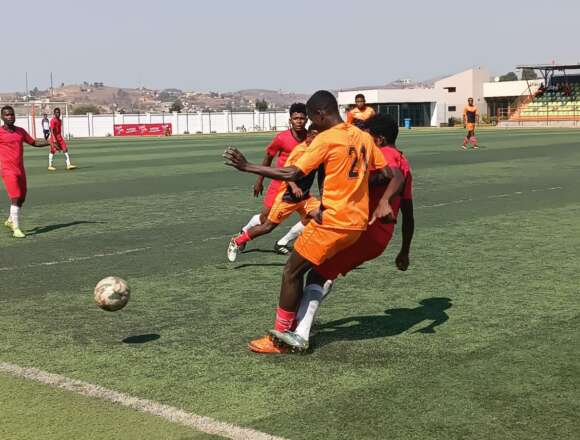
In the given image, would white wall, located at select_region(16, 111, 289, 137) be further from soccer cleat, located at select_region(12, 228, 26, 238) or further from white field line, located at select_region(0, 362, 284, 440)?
white field line, located at select_region(0, 362, 284, 440)

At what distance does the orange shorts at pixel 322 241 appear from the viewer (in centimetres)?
579

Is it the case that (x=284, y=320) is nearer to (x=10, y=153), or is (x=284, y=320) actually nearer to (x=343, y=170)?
(x=343, y=170)

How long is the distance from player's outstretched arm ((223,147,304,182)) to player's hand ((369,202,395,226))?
0.66 meters

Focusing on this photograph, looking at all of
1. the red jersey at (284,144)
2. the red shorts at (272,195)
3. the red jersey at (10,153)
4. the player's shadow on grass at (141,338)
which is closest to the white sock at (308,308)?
the player's shadow on grass at (141,338)

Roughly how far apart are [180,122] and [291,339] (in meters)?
77.8

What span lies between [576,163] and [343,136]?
69.3 feet

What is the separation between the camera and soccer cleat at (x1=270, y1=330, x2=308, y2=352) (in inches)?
237

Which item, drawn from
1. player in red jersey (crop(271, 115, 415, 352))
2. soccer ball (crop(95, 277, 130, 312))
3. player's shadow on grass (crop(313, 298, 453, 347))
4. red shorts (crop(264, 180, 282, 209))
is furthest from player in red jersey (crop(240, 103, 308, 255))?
player in red jersey (crop(271, 115, 415, 352))

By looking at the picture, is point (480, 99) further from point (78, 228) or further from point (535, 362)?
point (535, 362)

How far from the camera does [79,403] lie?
16.5ft

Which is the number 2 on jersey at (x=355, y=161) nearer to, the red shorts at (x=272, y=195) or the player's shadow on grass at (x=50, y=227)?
the red shorts at (x=272, y=195)

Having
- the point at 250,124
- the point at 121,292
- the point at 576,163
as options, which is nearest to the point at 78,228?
the point at 121,292

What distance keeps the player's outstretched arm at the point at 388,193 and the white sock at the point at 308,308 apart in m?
0.67

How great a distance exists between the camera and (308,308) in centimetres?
618
